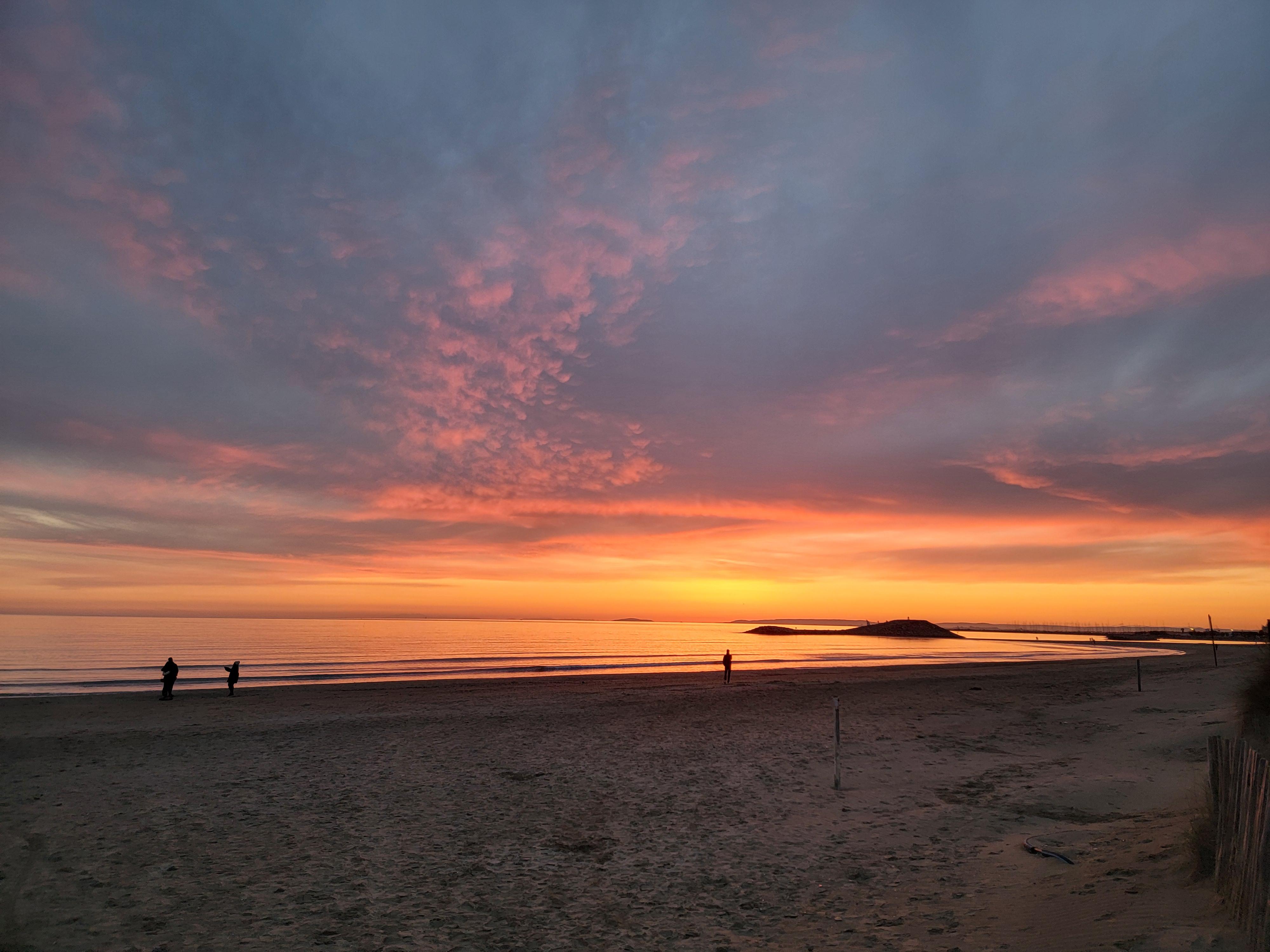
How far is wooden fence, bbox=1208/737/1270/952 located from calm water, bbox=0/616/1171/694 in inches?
1529

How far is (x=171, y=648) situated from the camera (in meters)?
62.9

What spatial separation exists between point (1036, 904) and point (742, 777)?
7775 mm

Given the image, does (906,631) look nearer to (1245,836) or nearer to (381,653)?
(381,653)

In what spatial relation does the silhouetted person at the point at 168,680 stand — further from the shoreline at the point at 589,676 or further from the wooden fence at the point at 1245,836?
the wooden fence at the point at 1245,836

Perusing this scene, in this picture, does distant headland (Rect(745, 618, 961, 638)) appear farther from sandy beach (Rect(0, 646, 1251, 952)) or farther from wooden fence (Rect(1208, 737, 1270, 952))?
wooden fence (Rect(1208, 737, 1270, 952))

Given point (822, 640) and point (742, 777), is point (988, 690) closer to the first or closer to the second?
point (742, 777)

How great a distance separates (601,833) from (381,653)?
197ft

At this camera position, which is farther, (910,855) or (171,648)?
(171,648)

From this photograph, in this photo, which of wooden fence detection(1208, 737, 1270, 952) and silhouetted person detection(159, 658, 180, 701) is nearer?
wooden fence detection(1208, 737, 1270, 952)

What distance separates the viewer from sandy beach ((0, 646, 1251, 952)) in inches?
269

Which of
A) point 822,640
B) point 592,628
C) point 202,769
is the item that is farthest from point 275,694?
point 592,628

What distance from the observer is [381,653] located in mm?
64125

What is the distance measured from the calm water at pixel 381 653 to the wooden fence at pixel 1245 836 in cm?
3884

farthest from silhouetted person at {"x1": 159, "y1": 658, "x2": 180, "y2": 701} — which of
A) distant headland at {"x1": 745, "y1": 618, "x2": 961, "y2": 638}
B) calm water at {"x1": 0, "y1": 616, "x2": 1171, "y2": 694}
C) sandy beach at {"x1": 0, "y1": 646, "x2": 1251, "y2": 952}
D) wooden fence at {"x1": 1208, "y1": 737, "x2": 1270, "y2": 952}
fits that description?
distant headland at {"x1": 745, "y1": 618, "x2": 961, "y2": 638}
